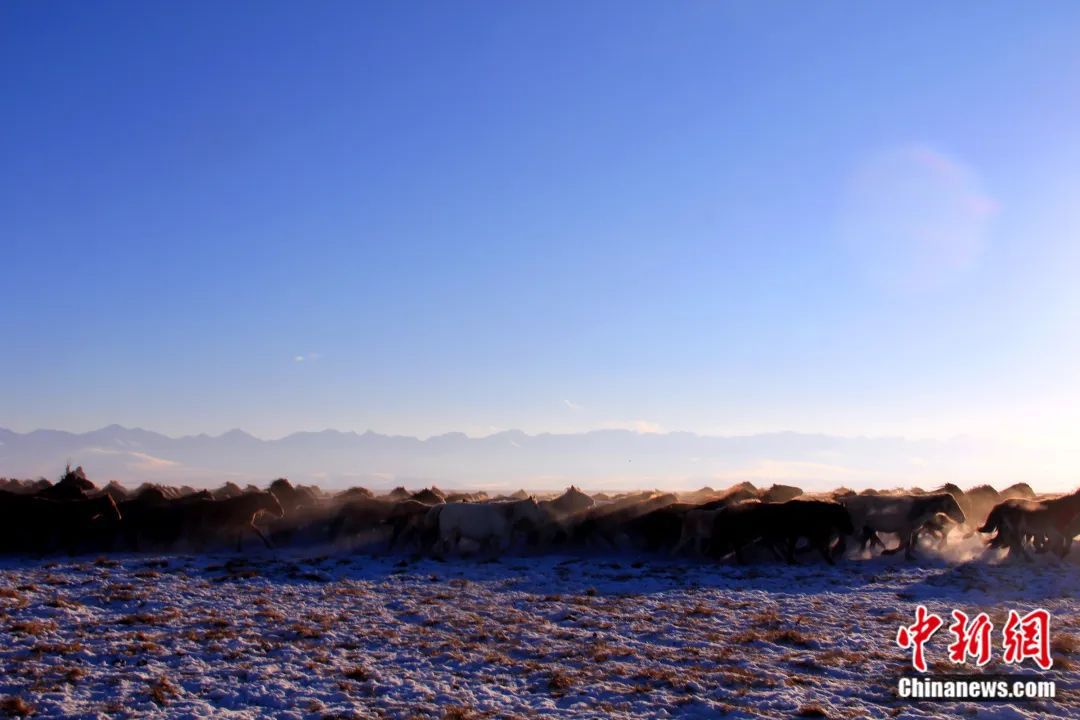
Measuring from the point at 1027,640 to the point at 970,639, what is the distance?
32.7 inches

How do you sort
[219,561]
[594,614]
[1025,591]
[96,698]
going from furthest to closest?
[219,561] → [1025,591] → [594,614] → [96,698]

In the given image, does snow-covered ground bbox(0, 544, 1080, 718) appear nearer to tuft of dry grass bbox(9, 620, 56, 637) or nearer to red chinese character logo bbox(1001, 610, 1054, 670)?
tuft of dry grass bbox(9, 620, 56, 637)

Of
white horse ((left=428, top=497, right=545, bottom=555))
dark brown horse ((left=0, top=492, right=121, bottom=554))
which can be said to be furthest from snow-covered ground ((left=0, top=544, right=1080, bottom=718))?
white horse ((left=428, top=497, right=545, bottom=555))

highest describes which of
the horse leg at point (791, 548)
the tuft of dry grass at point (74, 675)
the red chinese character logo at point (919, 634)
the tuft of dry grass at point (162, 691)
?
the horse leg at point (791, 548)

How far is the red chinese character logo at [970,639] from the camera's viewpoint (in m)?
12.8

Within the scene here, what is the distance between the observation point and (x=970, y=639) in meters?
13.7

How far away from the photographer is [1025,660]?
12430mm

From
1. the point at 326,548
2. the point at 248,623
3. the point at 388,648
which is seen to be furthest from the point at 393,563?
the point at 388,648

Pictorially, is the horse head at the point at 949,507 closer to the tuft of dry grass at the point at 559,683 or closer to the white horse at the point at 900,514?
the white horse at the point at 900,514

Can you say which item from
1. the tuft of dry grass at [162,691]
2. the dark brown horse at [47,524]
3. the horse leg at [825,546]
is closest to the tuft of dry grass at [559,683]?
the tuft of dry grass at [162,691]

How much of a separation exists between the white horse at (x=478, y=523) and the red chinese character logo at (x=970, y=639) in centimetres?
1501

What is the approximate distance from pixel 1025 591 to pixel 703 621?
8190 mm

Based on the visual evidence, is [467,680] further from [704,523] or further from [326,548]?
[326,548]

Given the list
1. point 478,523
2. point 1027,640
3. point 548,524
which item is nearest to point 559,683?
point 1027,640
